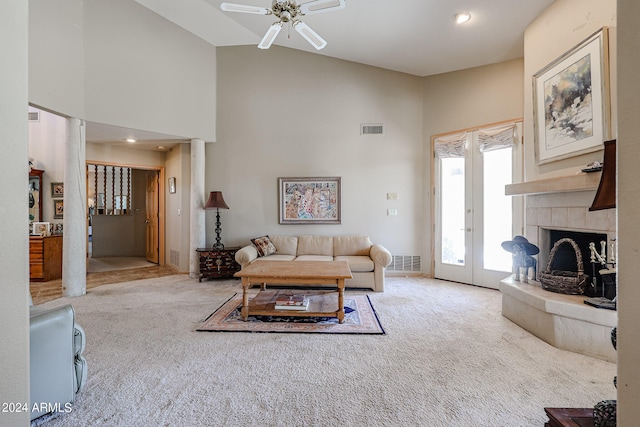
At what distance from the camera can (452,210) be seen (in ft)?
15.6

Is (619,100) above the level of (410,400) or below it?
above

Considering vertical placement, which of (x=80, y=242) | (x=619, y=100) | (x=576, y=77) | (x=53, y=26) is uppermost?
(x=53, y=26)

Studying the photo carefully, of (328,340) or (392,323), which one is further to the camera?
(392,323)

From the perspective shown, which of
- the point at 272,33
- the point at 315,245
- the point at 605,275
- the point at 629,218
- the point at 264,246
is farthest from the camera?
the point at 315,245

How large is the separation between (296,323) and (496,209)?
3.32 meters

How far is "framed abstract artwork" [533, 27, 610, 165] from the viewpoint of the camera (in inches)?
97.9

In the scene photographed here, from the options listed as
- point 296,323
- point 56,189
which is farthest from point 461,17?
point 56,189

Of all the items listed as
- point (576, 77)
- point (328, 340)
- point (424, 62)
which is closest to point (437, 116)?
Answer: point (424, 62)

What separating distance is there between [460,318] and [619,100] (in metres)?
2.84

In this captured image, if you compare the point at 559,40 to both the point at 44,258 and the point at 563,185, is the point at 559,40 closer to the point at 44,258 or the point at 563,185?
the point at 563,185

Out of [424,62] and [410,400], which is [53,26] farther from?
[410,400]

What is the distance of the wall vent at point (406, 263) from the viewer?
5102 millimetres

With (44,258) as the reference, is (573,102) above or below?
above

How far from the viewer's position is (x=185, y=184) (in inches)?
217
